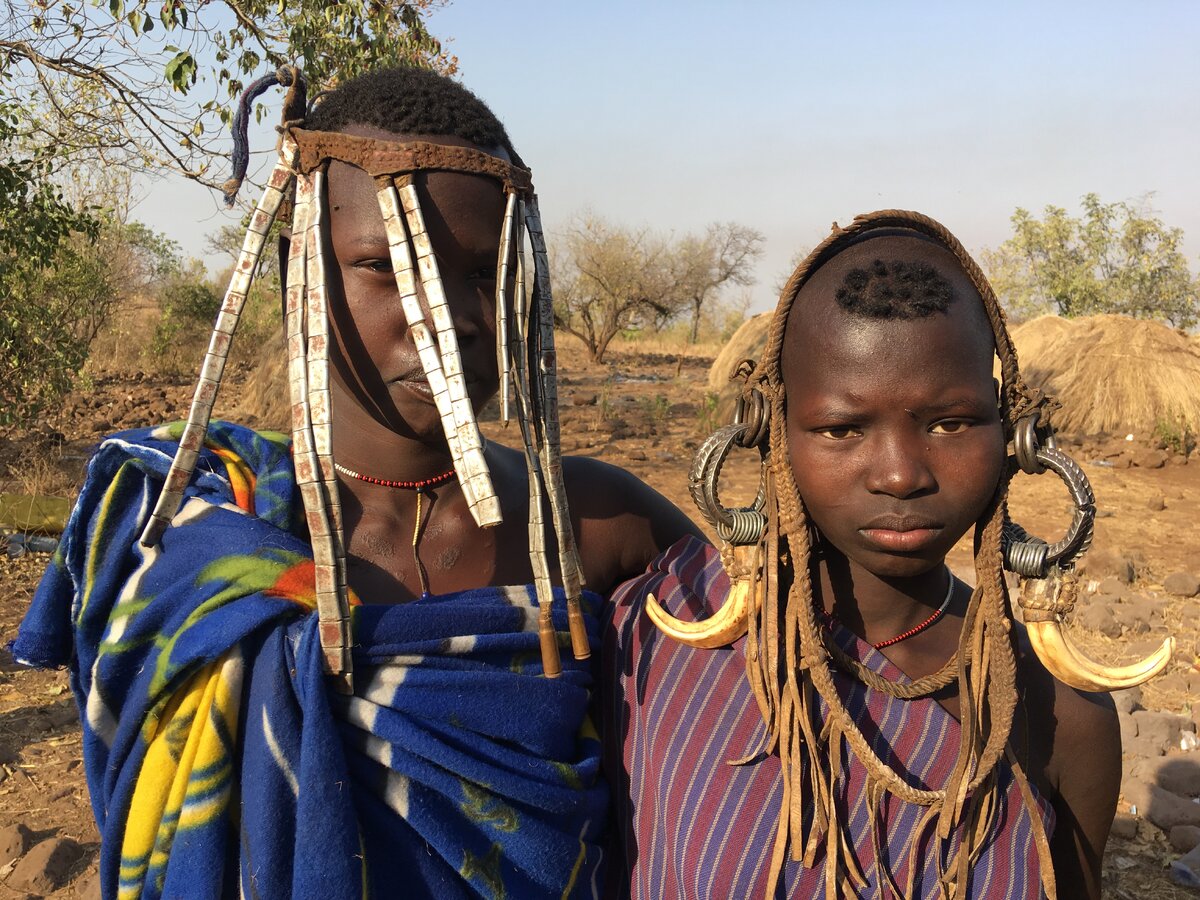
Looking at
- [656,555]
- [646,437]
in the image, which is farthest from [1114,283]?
[656,555]

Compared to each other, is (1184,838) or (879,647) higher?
(879,647)

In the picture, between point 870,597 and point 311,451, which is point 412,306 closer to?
point 311,451

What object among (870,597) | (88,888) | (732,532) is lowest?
(88,888)

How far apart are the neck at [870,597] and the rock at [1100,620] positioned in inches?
144

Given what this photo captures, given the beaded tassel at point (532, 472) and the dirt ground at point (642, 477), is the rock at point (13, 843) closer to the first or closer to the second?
the dirt ground at point (642, 477)

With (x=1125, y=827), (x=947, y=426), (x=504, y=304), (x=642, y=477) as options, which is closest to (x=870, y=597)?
(x=947, y=426)

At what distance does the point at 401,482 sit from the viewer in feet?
5.24

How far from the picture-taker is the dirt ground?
3.05 m

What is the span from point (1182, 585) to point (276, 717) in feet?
17.6

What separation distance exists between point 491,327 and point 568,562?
1.21 ft

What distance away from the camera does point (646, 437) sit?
9406 mm

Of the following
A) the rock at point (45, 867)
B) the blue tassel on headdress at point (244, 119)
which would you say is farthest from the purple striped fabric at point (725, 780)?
the rock at point (45, 867)

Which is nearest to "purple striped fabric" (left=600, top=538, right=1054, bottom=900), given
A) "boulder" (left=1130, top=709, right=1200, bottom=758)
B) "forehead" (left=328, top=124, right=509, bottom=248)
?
"forehead" (left=328, top=124, right=509, bottom=248)

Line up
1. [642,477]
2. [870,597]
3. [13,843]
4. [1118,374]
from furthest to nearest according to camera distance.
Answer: [1118,374] → [642,477] → [13,843] → [870,597]
